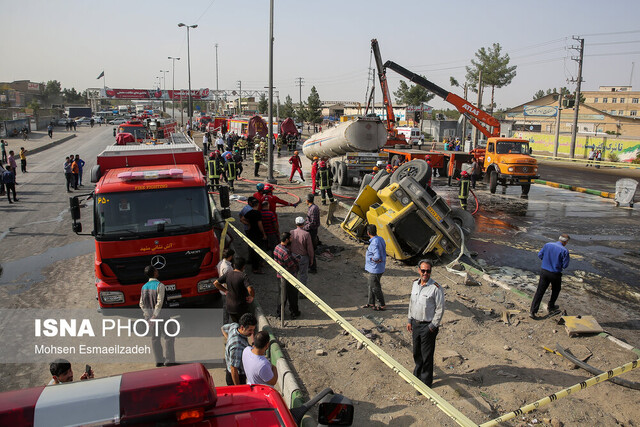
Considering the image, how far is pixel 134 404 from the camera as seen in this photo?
2229 mm

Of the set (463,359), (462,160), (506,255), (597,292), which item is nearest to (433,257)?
(506,255)

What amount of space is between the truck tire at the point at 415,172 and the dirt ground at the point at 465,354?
2.48 metres

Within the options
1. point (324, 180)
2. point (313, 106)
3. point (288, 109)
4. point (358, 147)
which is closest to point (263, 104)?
point (288, 109)

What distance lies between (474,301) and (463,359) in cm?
226

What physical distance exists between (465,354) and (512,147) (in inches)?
691

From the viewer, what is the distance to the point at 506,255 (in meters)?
11.7

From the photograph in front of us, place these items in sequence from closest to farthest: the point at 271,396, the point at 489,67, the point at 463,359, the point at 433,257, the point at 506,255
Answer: the point at 271,396 → the point at 463,359 → the point at 433,257 → the point at 506,255 → the point at 489,67

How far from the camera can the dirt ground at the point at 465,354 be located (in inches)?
201

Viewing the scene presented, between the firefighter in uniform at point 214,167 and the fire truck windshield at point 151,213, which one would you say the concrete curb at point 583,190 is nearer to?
the firefighter in uniform at point 214,167

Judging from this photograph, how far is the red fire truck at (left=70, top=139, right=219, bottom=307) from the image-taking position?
6855 mm

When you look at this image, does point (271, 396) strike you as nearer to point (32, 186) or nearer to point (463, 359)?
point (463, 359)

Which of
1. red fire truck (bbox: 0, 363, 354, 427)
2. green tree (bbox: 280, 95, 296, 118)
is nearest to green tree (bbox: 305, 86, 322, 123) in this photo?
green tree (bbox: 280, 95, 296, 118)

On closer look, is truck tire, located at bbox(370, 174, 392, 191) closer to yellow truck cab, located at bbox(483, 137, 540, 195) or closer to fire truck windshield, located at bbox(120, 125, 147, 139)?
yellow truck cab, located at bbox(483, 137, 540, 195)

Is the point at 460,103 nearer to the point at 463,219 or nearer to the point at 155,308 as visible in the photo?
the point at 463,219
